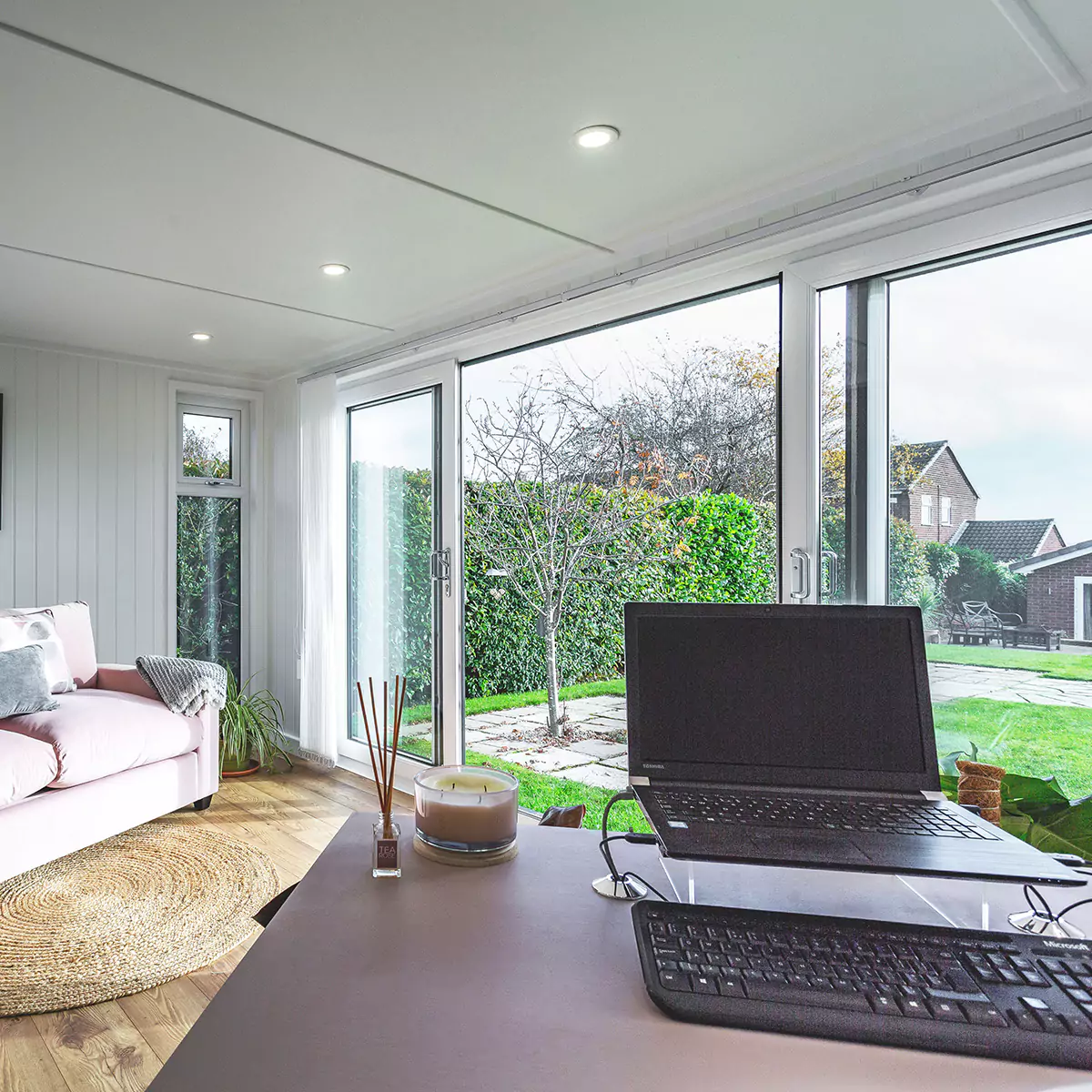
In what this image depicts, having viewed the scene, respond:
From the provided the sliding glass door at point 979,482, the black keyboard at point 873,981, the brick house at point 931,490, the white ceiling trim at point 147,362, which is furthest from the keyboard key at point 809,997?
the white ceiling trim at point 147,362

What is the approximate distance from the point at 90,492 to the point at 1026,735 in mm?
4641

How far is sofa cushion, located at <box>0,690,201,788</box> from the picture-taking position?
3111mm

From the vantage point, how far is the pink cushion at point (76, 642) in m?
3.89

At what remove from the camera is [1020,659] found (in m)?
2.22

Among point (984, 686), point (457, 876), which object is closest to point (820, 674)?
point (457, 876)

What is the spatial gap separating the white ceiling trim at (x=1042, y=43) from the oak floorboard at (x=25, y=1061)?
10.4 feet

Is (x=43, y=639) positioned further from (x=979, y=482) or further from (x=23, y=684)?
(x=979, y=482)

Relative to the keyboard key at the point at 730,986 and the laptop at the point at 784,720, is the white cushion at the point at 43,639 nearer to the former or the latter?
the laptop at the point at 784,720

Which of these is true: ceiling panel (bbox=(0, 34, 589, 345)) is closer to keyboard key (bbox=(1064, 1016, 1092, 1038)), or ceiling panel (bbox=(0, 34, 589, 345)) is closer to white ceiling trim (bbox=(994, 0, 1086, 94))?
white ceiling trim (bbox=(994, 0, 1086, 94))

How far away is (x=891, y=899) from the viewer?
1.09 meters

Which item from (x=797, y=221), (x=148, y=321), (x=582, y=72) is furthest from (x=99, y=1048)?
(x=148, y=321)

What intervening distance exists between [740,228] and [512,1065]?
2.65m

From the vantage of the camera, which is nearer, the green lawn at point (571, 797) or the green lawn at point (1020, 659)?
the green lawn at point (1020, 659)

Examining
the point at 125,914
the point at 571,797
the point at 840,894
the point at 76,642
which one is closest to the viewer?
the point at 840,894
